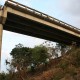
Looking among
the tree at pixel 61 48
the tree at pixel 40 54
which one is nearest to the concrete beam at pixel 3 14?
the tree at pixel 40 54

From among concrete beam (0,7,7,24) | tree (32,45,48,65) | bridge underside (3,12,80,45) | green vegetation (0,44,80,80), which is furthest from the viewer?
tree (32,45,48,65)

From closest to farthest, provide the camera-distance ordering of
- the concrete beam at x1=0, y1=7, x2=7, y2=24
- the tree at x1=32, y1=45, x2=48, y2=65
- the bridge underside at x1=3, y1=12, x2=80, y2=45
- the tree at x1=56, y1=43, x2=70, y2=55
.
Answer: the concrete beam at x1=0, y1=7, x2=7, y2=24 → the bridge underside at x1=3, y1=12, x2=80, y2=45 → the tree at x1=32, y1=45, x2=48, y2=65 → the tree at x1=56, y1=43, x2=70, y2=55

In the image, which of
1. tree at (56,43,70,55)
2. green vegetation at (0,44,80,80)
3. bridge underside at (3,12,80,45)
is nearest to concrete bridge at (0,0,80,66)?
bridge underside at (3,12,80,45)

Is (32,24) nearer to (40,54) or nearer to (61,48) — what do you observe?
(40,54)

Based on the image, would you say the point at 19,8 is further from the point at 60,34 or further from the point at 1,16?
the point at 60,34

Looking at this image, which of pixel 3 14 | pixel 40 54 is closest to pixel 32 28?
pixel 3 14

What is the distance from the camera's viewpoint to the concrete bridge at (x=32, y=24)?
48.4 m

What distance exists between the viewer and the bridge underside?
51.6 m

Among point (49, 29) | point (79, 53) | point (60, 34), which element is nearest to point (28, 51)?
point (60, 34)

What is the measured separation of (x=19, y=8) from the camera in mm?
50000

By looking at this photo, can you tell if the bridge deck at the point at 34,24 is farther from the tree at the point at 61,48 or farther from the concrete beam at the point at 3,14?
the tree at the point at 61,48

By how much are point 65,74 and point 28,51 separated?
4213 centimetres

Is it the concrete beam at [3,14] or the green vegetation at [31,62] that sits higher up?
the concrete beam at [3,14]

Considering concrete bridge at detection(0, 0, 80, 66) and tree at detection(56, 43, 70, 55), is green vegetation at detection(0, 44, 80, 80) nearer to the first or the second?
tree at detection(56, 43, 70, 55)
